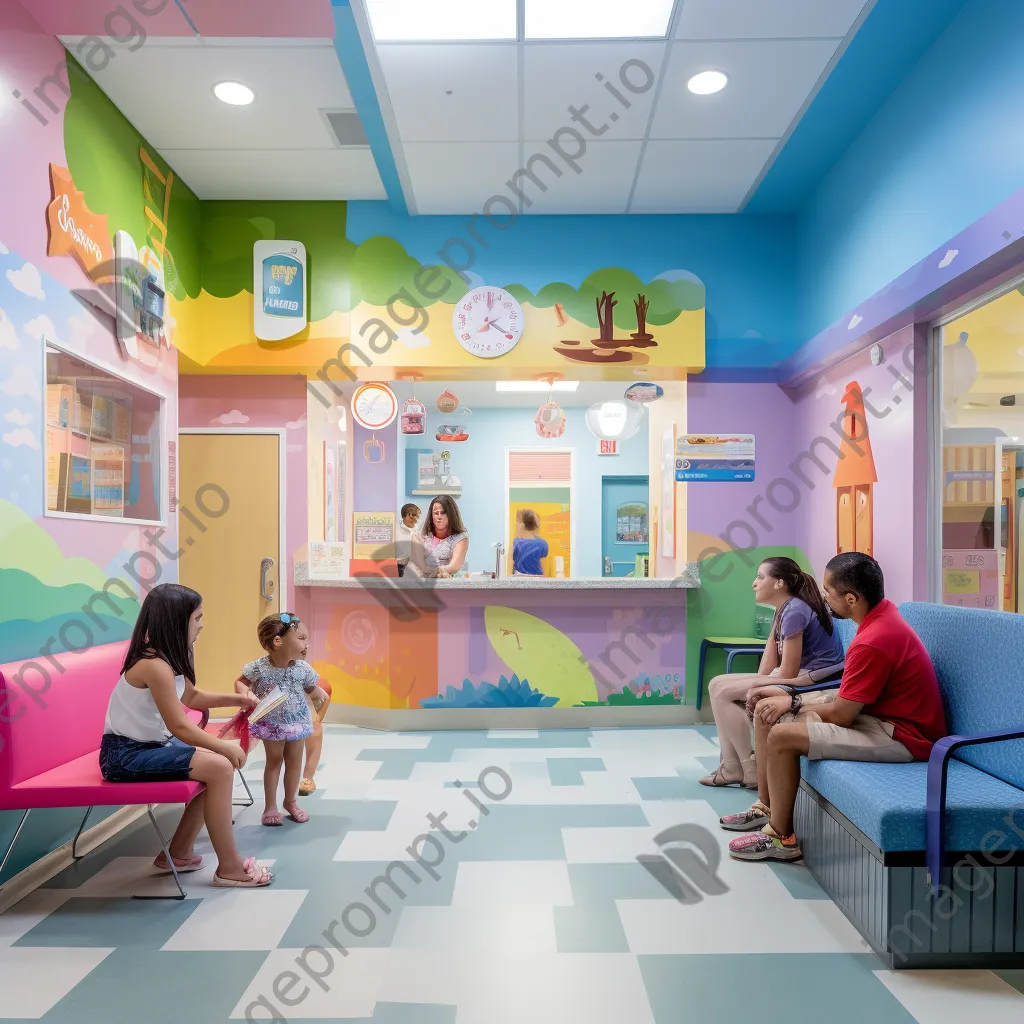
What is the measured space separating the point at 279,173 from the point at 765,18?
314cm

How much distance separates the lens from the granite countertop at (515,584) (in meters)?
5.37

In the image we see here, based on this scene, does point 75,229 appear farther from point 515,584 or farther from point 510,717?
point 510,717

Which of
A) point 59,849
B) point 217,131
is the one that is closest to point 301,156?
point 217,131

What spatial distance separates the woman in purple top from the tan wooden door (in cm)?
327

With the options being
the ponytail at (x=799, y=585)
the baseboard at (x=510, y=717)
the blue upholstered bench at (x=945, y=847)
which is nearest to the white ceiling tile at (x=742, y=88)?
the ponytail at (x=799, y=585)

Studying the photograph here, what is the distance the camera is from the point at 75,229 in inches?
142

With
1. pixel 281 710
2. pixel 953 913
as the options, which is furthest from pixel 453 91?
pixel 953 913

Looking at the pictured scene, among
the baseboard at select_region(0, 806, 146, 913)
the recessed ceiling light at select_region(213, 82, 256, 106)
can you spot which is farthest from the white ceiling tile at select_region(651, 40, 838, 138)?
the baseboard at select_region(0, 806, 146, 913)

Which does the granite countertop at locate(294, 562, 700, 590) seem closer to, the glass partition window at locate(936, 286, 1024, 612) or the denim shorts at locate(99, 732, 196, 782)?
the glass partition window at locate(936, 286, 1024, 612)

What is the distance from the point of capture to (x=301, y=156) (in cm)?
486

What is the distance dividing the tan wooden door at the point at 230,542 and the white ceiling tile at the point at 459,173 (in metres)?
2.06

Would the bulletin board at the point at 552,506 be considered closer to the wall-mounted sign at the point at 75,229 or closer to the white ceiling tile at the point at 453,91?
the white ceiling tile at the point at 453,91

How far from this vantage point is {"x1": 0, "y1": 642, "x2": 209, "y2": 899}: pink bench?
2727mm

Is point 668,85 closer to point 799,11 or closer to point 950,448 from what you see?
point 799,11
